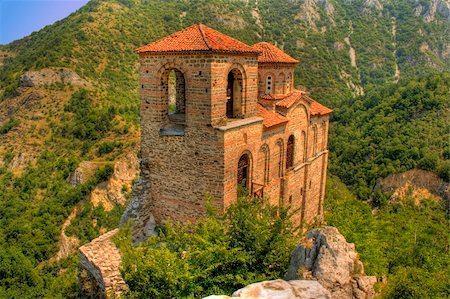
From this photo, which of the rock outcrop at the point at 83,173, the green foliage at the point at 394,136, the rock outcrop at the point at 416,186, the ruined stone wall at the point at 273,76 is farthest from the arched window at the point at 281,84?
the rock outcrop at the point at 416,186

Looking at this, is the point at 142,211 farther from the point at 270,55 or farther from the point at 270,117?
the point at 270,55

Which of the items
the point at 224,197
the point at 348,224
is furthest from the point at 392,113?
the point at 224,197

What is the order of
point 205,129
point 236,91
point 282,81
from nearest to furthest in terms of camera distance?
point 205,129, point 236,91, point 282,81

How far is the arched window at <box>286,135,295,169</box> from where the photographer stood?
19859 mm

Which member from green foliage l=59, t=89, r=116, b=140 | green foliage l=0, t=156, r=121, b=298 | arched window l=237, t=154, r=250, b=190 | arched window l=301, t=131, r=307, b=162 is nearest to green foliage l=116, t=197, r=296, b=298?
arched window l=237, t=154, r=250, b=190

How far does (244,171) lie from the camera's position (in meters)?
15.9

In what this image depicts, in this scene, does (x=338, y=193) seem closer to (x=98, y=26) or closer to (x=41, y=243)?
(x=41, y=243)

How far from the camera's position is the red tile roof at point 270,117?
1706 centimetres

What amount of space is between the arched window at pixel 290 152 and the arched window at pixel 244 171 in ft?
14.9

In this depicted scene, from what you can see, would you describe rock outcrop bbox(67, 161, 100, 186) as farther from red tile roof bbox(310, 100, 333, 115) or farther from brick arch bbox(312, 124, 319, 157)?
red tile roof bbox(310, 100, 333, 115)

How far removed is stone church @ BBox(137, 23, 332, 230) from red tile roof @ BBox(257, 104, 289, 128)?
0.07 m

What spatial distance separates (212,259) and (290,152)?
36.1ft

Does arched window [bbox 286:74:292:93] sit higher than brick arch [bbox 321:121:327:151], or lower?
higher

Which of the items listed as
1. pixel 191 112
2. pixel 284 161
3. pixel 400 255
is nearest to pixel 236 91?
pixel 191 112
